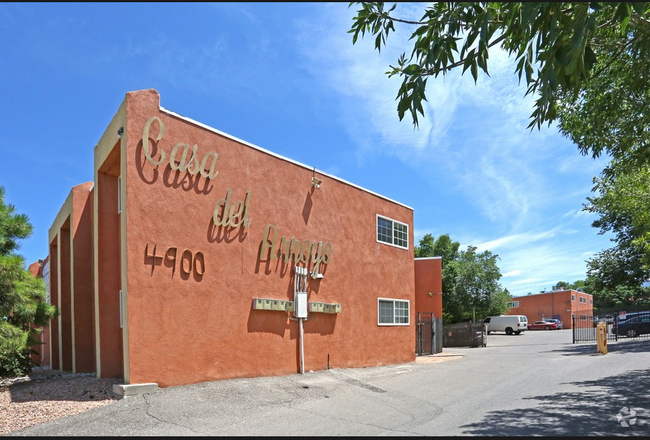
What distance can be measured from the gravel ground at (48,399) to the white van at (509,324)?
1582 inches

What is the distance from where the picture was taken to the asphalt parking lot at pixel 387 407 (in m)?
8.24

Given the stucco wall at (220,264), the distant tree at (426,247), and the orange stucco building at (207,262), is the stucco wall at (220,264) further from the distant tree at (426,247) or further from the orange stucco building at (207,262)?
the distant tree at (426,247)

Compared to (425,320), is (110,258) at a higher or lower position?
higher

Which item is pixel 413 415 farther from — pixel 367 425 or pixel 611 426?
pixel 611 426

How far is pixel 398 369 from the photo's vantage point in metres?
17.8

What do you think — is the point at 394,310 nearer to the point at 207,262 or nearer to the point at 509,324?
the point at 207,262

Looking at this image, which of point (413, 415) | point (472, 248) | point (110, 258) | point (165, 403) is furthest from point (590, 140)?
point (472, 248)

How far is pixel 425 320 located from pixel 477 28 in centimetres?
2121

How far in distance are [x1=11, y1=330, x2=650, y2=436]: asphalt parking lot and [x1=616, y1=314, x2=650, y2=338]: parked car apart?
54.0ft

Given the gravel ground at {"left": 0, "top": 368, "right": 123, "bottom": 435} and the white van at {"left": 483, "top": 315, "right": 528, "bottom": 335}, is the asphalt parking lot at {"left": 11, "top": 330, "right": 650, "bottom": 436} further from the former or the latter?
the white van at {"left": 483, "top": 315, "right": 528, "bottom": 335}

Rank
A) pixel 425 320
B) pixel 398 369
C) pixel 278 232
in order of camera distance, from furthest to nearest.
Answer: pixel 425 320, pixel 398 369, pixel 278 232

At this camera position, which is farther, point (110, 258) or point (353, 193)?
point (353, 193)

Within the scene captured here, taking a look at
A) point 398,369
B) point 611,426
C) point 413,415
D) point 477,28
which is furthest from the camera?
point 398,369

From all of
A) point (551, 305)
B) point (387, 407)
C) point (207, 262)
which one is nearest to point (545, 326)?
point (551, 305)
